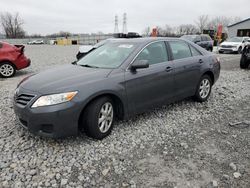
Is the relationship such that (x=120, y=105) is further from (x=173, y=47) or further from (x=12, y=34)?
(x=12, y=34)

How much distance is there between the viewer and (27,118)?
304 centimetres

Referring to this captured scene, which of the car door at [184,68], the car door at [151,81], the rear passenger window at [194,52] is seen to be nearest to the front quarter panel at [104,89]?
the car door at [151,81]

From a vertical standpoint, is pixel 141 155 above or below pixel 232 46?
below

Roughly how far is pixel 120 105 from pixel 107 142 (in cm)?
62

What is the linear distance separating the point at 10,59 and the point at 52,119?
636 centimetres

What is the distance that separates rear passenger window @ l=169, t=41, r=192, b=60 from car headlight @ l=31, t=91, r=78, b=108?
240 cm

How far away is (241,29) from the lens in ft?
136

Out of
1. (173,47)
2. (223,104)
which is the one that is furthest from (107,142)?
(223,104)

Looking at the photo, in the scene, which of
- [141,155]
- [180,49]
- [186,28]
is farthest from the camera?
[186,28]

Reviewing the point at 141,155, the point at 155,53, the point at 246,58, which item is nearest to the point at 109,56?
the point at 155,53

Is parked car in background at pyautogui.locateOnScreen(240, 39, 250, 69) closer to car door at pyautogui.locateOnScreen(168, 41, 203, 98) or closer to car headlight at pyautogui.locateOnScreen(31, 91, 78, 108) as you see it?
car door at pyautogui.locateOnScreen(168, 41, 203, 98)

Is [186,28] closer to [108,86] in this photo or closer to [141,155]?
[108,86]

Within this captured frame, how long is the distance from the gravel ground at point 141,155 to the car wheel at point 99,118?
0.15 metres

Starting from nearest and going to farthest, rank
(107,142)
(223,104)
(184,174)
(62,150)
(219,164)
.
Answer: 1. (184,174)
2. (219,164)
3. (62,150)
4. (107,142)
5. (223,104)
